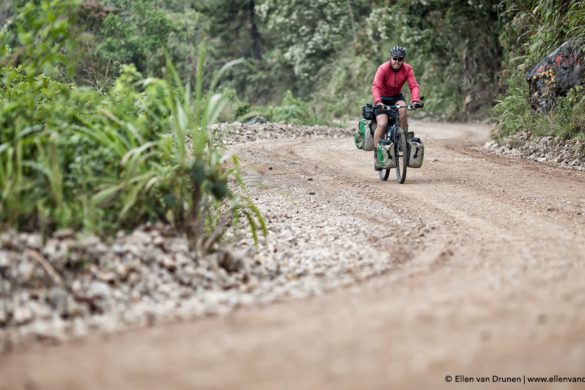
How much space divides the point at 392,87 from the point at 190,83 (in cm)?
1249

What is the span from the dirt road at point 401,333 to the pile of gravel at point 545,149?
226 inches

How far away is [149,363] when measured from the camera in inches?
172

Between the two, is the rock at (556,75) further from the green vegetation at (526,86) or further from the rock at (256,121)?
the rock at (256,121)

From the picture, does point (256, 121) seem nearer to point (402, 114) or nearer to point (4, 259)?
point (402, 114)

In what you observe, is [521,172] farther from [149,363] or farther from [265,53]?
[265,53]

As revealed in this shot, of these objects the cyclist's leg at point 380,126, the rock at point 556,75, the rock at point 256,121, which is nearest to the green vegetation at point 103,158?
the cyclist's leg at point 380,126

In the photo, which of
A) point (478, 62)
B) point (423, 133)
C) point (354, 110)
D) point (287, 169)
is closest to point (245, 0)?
point (354, 110)

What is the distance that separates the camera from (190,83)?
77.8 feet

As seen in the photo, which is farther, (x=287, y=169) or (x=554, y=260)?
(x=287, y=169)

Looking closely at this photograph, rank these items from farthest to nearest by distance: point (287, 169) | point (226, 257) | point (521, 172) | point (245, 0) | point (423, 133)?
point (245, 0), point (423, 133), point (287, 169), point (521, 172), point (226, 257)

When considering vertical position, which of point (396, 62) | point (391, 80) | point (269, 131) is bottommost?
point (269, 131)

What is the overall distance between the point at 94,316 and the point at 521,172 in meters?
9.47

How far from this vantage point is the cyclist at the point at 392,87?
38.8 feet

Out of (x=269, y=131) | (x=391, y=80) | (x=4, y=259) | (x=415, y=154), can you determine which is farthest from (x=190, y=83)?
(x=4, y=259)
